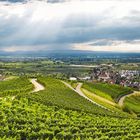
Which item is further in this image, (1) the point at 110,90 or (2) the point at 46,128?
(1) the point at 110,90

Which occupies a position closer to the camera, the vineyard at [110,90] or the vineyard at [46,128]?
the vineyard at [46,128]

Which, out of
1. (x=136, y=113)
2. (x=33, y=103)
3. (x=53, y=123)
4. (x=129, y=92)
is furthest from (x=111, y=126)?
(x=129, y=92)

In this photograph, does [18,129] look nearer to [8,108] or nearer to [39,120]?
[39,120]

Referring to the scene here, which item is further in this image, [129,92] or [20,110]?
[129,92]

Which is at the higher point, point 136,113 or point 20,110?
point 20,110

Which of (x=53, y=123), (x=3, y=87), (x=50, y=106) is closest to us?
(x=53, y=123)

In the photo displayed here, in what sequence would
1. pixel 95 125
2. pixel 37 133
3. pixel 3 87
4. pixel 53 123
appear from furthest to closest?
pixel 3 87 → pixel 95 125 → pixel 53 123 → pixel 37 133

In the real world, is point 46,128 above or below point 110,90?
above

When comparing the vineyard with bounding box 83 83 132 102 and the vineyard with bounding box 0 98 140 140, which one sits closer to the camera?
the vineyard with bounding box 0 98 140 140

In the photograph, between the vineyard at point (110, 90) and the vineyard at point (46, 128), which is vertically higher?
the vineyard at point (46, 128)

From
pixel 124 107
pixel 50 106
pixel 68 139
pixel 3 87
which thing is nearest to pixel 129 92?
pixel 124 107

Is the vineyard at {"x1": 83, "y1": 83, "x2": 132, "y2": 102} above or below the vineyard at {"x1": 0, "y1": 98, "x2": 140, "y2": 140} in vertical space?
below
